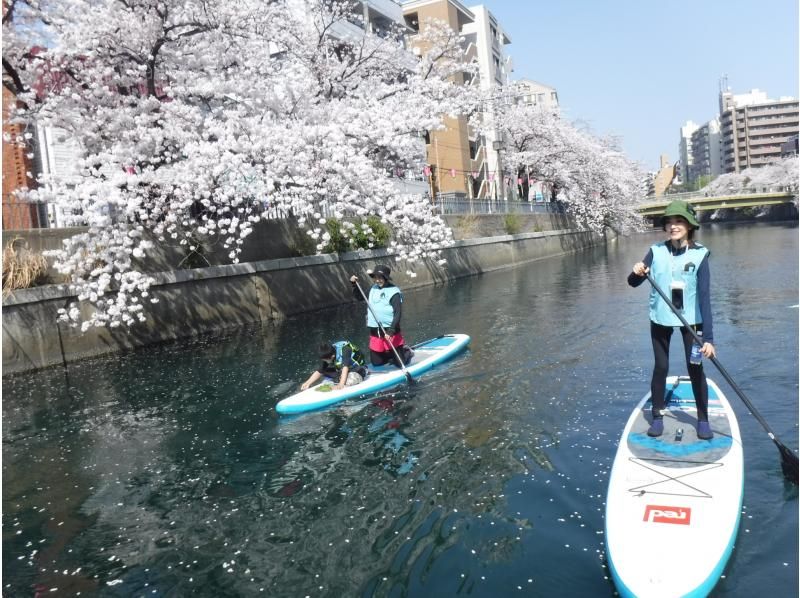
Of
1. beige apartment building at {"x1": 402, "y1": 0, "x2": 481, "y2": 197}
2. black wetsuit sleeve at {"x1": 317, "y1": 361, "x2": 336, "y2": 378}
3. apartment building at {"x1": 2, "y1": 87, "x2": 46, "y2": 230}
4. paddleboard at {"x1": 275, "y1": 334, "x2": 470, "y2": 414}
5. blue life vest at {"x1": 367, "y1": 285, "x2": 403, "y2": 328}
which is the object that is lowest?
paddleboard at {"x1": 275, "y1": 334, "x2": 470, "y2": 414}

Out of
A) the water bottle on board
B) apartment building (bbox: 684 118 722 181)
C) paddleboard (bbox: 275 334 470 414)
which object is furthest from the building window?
apartment building (bbox: 684 118 722 181)

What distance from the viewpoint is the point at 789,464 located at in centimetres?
513

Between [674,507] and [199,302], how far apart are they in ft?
41.5

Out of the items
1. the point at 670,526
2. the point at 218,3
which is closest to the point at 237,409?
the point at 670,526

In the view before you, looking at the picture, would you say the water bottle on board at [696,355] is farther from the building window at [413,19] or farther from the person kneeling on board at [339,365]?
the building window at [413,19]

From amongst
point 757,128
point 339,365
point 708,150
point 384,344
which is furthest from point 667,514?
point 708,150

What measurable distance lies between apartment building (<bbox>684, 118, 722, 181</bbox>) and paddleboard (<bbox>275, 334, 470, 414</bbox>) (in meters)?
125

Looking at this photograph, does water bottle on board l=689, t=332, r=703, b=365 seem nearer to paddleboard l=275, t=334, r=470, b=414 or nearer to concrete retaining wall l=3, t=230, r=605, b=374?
paddleboard l=275, t=334, r=470, b=414

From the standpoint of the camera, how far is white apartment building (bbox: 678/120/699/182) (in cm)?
15350

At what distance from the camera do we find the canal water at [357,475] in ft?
14.2

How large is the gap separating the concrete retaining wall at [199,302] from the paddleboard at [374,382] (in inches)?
251

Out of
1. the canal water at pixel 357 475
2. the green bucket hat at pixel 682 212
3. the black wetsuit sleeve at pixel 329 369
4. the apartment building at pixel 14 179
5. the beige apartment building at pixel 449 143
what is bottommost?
the canal water at pixel 357 475

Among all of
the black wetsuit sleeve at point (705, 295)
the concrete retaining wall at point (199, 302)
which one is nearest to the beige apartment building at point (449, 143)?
the concrete retaining wall at point (199, 302)

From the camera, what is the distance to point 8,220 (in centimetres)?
1248
